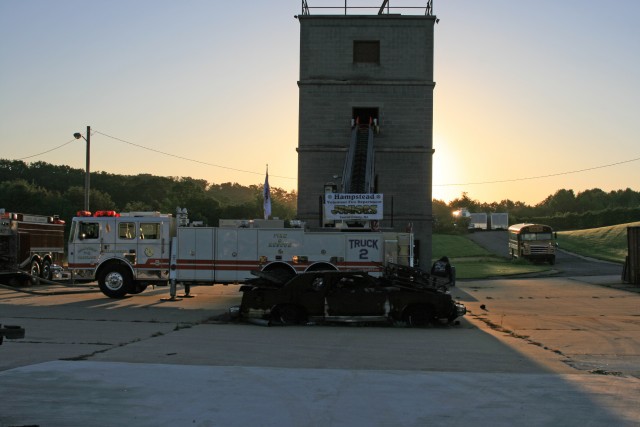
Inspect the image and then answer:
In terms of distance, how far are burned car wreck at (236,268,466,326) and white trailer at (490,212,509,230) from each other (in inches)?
3370

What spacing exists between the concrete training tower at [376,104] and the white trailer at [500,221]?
65643 millimetres

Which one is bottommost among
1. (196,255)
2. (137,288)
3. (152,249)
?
(137,288)

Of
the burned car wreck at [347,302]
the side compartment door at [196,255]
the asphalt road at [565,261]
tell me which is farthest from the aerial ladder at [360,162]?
the asphalt road at [565,261]

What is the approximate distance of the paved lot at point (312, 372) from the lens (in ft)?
23.3

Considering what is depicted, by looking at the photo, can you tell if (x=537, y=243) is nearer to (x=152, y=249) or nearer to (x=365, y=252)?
(x=365, y=252)

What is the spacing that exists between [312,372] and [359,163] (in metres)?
25.2

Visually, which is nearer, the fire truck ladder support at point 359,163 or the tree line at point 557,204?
the fire truck ladder support at point 359,163

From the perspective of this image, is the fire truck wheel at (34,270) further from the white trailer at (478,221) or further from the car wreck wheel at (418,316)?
the white trailer at (478,221)

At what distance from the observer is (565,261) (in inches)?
2293

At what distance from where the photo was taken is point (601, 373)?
988cm

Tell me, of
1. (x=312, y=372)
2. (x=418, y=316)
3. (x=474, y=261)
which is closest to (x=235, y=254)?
(x=418, y=316)

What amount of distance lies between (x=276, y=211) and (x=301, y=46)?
85.4 m

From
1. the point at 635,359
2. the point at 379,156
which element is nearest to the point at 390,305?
the point at 635,359

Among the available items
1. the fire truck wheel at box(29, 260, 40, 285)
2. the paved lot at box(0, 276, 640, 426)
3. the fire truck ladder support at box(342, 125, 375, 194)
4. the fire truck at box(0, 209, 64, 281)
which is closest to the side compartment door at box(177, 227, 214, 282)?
the paved lot at box(0, 276, 640, 426)
